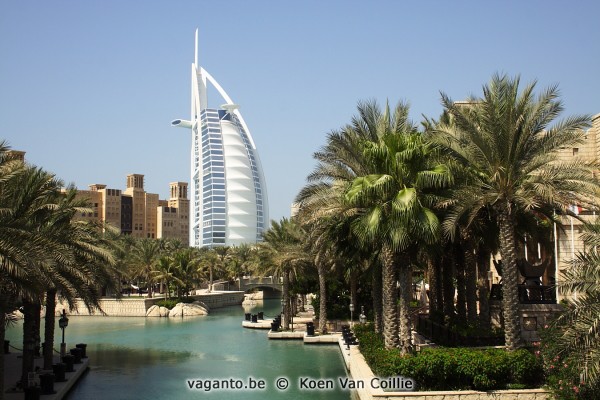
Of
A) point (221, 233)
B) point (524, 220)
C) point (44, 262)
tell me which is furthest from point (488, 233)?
point (221, 233)

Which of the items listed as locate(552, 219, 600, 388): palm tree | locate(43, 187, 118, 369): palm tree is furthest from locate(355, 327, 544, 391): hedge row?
locate(43, 187, 118, 369): palm tree

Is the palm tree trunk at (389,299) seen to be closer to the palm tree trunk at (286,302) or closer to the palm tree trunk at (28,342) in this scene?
the palm tree trunk at (28,342)

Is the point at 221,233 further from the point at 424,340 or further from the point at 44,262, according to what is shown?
the point at 44,262

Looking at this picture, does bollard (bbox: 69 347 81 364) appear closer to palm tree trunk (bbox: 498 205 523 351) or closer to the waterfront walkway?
the waterfront walkway

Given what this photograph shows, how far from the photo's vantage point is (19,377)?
22.0 meters

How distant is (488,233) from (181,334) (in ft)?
85.1

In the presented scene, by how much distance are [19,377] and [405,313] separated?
12580mm

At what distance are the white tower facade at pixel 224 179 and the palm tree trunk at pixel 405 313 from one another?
12699 cm

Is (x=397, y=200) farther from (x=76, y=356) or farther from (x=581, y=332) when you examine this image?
(x=76, y=356)

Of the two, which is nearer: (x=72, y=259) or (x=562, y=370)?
(x=562, y=370)

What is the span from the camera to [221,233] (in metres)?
146

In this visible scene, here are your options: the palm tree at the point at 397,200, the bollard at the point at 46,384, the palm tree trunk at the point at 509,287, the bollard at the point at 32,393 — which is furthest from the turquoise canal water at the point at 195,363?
the palm tree trunk at the point at 509,287

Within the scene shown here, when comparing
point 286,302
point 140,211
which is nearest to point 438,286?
point 286,302

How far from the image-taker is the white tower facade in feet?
479
